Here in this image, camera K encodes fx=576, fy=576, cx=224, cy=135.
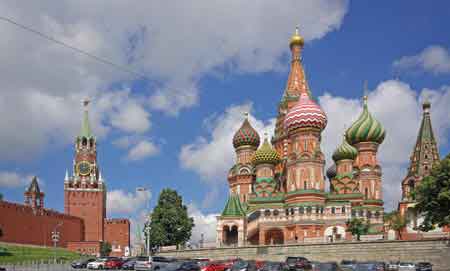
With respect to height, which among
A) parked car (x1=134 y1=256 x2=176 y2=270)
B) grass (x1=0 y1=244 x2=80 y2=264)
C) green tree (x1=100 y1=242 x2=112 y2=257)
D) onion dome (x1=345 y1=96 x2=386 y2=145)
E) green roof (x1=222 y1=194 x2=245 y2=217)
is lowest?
green tree (x1=100 y1=242 x2=112 y2=257)

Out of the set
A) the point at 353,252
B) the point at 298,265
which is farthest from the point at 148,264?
the point at 353,252

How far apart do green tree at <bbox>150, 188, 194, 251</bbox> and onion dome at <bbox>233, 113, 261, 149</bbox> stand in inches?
668

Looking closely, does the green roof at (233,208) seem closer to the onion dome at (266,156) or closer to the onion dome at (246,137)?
the onion dome at (266,156)

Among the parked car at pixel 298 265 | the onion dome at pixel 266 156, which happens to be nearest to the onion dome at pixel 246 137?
the onion dome at pixel 266 156

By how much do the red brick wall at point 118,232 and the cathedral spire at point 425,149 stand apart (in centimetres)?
6402

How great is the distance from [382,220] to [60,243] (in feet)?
192

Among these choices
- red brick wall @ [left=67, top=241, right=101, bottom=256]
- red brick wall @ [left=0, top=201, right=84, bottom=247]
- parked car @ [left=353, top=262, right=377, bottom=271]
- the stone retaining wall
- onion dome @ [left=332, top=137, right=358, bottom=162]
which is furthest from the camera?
red brick wall @ [left=67, top=241, right=101, bottom=256]

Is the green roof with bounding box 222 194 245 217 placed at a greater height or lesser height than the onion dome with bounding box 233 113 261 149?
lesser

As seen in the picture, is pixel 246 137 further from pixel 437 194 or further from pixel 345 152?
pixel 437 194

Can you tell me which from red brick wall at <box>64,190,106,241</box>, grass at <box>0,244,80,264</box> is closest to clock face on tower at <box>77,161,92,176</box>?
red brick wall at <box>64,190,106,241</box>

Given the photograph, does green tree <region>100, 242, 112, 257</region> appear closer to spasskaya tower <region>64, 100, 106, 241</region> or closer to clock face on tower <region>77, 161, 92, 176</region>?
spasskaya tower <region>64, 100, 106, 241</region>

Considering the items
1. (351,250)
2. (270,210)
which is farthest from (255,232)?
(351,250)

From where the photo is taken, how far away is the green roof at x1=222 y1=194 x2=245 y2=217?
68.6 metres

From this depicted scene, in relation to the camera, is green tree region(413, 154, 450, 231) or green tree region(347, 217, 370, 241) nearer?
green tree region(413, 154, 450, 231)
